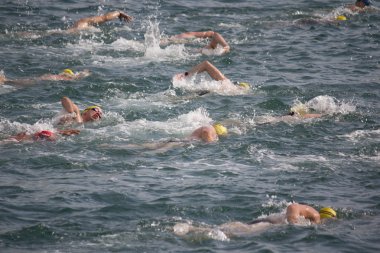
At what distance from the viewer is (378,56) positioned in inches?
893

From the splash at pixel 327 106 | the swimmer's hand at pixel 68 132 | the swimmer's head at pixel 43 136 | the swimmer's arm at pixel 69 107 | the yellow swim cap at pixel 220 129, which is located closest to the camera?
the swimmer's head at pixel 43 136

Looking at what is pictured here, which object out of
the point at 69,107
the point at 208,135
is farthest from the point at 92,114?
the point at 208,135

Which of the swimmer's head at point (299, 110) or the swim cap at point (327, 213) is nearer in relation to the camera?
the swim cap at point (327, 213)

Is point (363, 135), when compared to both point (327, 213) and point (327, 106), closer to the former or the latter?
point (327, 106)

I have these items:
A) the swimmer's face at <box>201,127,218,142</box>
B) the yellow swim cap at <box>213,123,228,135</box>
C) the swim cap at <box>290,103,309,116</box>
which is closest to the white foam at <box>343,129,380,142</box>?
the swim cap at <box>290,103,309,116</box>

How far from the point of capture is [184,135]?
50.8 feet

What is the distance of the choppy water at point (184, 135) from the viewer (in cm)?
1079

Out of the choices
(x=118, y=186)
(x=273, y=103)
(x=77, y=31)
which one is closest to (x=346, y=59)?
(x=273, y=103)

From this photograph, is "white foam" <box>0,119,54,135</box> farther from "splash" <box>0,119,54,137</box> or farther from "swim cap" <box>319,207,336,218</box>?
"swim cap" <box>319,207,336,218</box>

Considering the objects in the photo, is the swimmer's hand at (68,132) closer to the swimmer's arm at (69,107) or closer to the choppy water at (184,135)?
the choppy water at (184,135)

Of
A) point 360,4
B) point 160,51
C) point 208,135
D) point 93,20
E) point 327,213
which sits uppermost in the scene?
point 360,4

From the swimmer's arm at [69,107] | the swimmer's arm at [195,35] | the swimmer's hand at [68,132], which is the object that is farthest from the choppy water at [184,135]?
the swimmer's arm at [195,35]

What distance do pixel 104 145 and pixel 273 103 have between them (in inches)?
212

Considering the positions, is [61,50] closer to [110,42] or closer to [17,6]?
[110,42]
